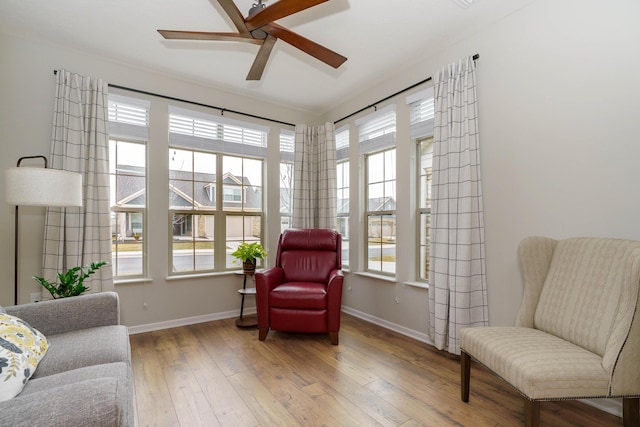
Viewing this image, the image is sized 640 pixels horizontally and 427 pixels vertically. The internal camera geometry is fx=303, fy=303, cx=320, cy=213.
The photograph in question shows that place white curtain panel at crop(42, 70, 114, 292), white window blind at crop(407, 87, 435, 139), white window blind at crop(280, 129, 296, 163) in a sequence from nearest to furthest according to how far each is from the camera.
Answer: white curtain panel at crop(42, 70, 114, 292)
white window blind at crop(407, 87, 435, 139)
white window blind at crop(280, 129, 296, 163)

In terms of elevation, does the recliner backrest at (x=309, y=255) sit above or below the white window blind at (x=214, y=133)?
below

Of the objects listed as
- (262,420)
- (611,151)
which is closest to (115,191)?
(262,420)

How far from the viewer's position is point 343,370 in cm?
235

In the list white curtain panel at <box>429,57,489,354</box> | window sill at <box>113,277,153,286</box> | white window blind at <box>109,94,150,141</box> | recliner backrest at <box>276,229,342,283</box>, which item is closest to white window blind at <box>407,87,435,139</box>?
white curtain panel at <box>429,57,489,354</box>

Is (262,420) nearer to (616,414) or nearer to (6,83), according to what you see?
(616,414)

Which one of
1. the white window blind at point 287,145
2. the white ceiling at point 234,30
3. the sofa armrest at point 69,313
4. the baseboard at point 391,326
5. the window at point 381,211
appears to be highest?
the white ceiling at point 234,30

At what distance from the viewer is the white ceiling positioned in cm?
229

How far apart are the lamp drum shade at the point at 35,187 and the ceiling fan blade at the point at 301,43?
5.57 ft

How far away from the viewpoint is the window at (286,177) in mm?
4156

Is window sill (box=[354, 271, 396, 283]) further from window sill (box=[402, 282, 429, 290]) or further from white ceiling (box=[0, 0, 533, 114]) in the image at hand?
white ceiling (box=[0, 0, 533, 114])

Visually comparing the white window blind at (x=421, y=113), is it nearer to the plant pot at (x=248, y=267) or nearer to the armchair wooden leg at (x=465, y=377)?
the armchair wooden leg at (x=465, y=377)

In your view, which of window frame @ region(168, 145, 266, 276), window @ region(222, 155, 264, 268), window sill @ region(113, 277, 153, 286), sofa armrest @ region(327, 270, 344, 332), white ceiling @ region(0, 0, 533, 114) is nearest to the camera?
white ceiling @ region(0, 0, 533, 114)

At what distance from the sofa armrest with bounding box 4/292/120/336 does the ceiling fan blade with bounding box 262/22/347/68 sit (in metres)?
2.03

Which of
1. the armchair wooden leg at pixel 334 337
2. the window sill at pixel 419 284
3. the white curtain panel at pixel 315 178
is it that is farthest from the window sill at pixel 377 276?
the armchair wooden leg at pixel 334 337
